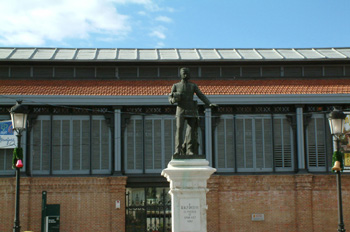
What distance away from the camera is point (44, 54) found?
28.7 meters

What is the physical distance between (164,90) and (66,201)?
682 centimetres

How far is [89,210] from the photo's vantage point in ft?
79.5

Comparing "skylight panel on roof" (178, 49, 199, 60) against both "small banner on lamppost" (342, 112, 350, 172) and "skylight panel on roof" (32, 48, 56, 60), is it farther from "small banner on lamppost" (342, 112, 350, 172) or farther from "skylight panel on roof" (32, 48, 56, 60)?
"small banner on lamppost" (342, 112, 350, 172)

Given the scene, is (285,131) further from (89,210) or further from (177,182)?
(177,182)

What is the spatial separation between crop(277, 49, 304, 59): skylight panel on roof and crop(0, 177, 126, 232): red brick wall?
11206 mm

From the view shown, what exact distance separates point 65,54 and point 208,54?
7736 millimetres

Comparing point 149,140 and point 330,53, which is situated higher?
point 330,53

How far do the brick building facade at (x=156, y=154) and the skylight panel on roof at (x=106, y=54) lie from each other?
2288mm

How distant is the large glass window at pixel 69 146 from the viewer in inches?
980

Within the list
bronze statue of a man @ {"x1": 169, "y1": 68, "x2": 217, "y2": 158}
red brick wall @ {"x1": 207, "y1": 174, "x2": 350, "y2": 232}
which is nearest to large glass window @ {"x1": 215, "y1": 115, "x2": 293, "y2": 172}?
red brick wall @ {"x1": 207, "y1": 174, "x2": 350, "y2": 232}

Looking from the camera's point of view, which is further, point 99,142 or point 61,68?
point 61,68

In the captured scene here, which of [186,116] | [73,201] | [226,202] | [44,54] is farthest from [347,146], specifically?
[44,54]

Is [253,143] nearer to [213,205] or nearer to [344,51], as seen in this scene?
[213,205]

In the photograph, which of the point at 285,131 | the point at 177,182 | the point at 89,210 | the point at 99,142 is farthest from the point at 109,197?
the point at 177,182
